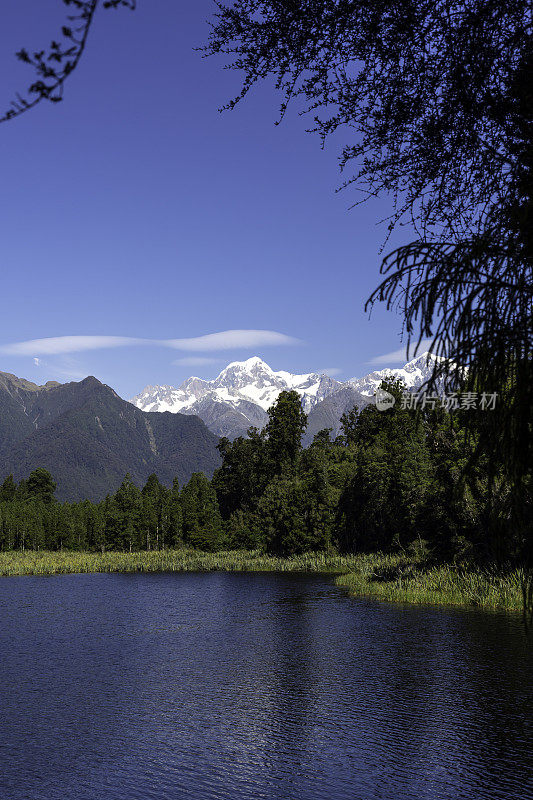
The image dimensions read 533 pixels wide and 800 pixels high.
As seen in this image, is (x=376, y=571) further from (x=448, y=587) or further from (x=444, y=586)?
(x=448, y=587)

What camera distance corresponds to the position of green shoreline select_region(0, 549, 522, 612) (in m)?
31.4

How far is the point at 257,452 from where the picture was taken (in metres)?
90.9

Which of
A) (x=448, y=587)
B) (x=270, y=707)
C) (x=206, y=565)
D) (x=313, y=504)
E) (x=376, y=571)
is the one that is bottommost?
(x=206, y=565)

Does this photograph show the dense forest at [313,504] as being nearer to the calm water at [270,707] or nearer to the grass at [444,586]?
the grass at [444,586]

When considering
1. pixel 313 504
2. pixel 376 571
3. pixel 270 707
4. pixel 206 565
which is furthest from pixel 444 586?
pixel 206 565

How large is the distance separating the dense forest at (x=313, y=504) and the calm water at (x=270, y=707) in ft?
16.4

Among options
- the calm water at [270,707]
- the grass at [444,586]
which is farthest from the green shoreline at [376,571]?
the calm water at [270,707]

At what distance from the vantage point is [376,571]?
43.7 m

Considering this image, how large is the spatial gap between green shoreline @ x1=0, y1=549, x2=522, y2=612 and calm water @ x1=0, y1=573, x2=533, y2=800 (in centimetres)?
225

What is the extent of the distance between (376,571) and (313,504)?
22495 millimetres

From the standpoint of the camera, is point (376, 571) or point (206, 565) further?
point (206, 565)

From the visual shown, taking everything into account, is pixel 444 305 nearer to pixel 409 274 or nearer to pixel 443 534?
pixel 409 274

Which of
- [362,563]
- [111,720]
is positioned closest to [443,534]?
[362,563]

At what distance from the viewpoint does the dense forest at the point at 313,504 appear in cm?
3812
